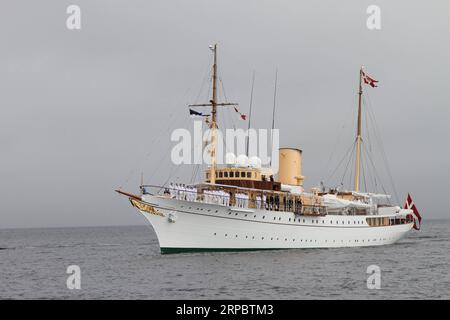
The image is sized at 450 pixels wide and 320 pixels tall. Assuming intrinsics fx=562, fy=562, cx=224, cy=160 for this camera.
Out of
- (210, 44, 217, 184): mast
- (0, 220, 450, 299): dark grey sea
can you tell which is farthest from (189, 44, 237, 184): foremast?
(0, 220, 450, 299): dark grey sea

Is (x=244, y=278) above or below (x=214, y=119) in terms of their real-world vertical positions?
below

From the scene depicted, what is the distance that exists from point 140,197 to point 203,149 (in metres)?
7.11

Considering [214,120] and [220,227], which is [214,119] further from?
[220,227]

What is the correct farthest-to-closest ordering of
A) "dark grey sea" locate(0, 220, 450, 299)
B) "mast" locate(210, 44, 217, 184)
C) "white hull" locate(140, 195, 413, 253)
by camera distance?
"mast" locate(210, 44, 217, 184)
"white hull" locate(140, 195, 413, 253)
"dark grey sea" locate(0, 220, 450, 299)

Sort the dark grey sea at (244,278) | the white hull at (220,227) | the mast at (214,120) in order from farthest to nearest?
1. the mast at (214,120)
2. the white hull at (220,227)
3. the dark grey sea at (244,278)

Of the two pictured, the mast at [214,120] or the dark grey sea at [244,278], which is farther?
the mast at [214,120]

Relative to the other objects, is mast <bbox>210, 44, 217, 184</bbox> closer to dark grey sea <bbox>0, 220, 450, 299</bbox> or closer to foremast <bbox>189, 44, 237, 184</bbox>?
foremast <bbox>189, 44, 237, 184</bbox>

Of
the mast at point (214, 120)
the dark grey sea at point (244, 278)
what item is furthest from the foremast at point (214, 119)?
the dark grey sea at point (244, 278)

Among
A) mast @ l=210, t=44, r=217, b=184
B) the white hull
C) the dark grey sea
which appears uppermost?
mast @ l=210, t=44, r=217, b=184

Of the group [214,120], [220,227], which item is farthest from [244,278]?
[214,120]

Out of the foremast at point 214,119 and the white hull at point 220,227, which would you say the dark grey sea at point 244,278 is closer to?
the white hull at point 220,227

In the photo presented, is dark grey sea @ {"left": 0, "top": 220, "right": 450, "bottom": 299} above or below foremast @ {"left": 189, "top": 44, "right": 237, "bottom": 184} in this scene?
below
